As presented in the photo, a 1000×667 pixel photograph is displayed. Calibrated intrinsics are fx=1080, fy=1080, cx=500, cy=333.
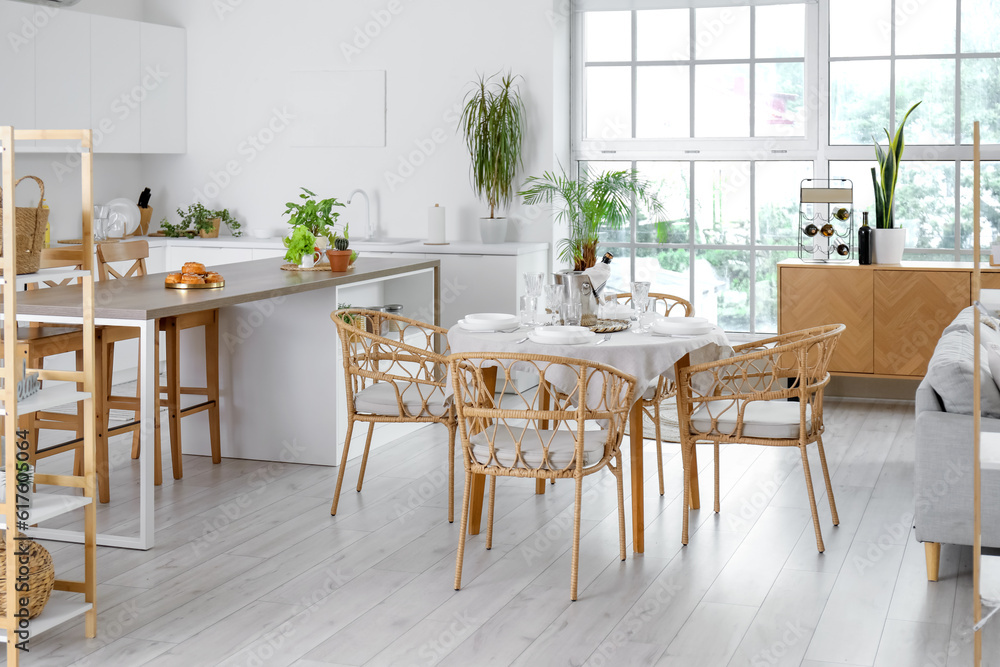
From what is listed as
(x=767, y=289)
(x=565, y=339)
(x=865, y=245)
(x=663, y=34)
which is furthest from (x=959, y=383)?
(x=663, y=34)

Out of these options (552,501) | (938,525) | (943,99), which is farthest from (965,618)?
(943,99)

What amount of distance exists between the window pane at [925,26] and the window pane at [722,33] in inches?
36.1

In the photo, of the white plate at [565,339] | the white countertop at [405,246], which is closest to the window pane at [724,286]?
the white countertop at [405,246]

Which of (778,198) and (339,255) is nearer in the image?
(339,255)

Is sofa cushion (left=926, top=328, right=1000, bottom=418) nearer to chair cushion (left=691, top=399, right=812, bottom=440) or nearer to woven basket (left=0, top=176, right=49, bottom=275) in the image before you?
chair cushion (left=691, top=399, right=812, bottom=440)

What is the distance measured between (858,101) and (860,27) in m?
0.45

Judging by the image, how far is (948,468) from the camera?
11.1 feet

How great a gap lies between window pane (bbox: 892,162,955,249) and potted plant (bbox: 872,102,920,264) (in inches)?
11.3

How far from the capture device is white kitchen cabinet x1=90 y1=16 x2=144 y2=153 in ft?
22.4

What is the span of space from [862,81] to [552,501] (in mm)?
3736

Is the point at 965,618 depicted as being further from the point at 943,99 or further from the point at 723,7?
the point at 723,7

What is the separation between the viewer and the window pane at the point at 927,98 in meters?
6.52

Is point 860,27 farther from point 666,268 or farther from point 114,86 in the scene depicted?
point 114,86

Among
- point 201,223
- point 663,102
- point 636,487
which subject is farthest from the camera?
point 201,223
